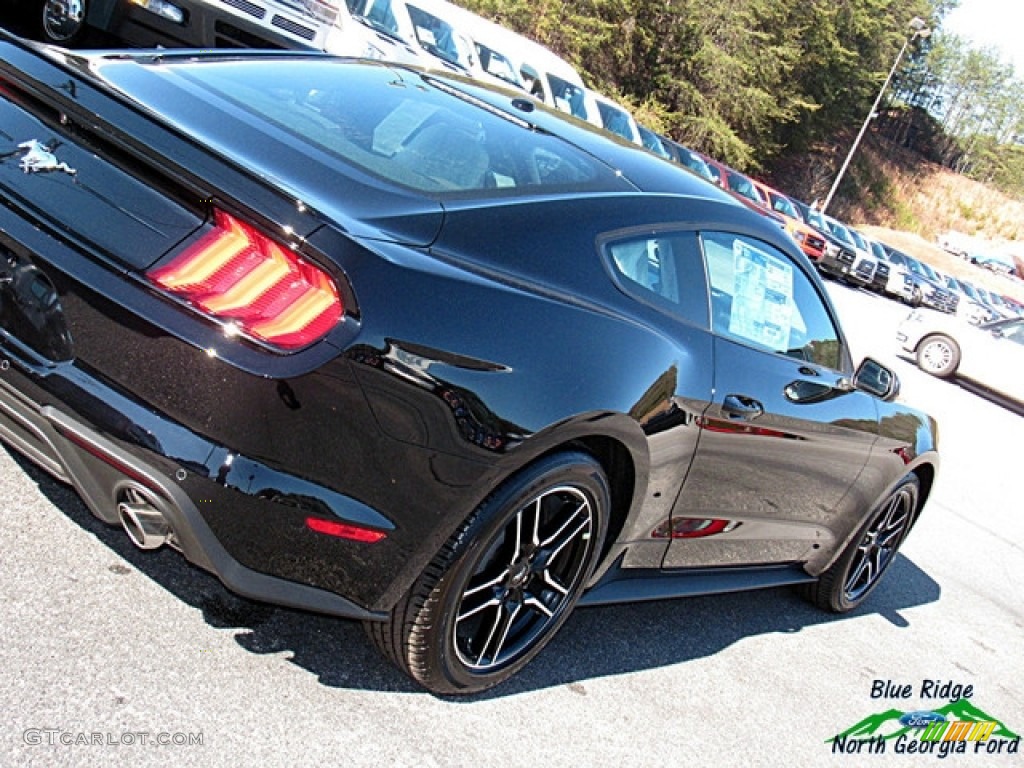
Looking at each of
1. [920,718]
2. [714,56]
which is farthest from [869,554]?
[714,56]

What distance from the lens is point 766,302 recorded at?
12.3 feet

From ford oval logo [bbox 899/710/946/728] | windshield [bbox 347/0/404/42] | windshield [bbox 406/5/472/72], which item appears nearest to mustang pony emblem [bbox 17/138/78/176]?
ford oval logo [bbox 899/710/946/728]

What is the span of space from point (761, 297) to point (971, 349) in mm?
12585

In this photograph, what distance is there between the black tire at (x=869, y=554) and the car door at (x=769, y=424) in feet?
1.29

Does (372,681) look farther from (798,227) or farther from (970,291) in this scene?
(970,291)

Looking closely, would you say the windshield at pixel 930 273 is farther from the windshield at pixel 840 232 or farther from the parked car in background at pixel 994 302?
the windshield at pixel 840 232

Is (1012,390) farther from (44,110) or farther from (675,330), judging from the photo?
(44,110)

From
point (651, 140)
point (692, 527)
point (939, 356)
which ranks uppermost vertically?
point (651, 140)

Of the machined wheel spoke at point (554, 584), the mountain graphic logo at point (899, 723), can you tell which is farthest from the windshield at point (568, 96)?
the machined wheel spoke at point (554, 584)

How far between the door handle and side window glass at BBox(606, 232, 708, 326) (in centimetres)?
27

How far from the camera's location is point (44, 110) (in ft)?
8.58

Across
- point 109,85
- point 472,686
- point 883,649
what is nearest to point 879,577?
point 883,649

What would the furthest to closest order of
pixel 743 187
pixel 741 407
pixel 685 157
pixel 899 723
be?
pixel 743 187
pixel 685 157
pixel 899 723
pixel 741 407

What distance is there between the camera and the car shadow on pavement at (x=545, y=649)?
2.93m
